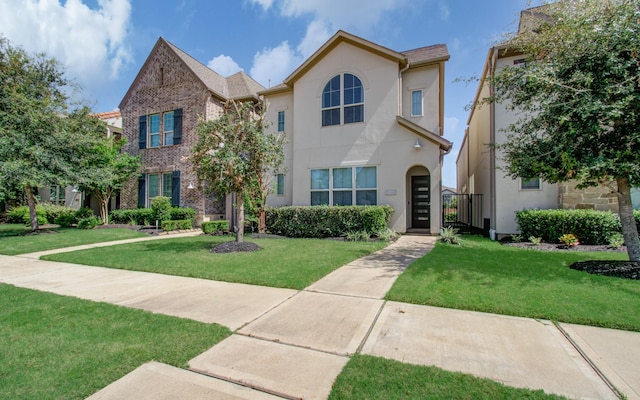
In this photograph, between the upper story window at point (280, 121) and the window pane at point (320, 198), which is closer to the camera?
the window pane at point (320, 198)

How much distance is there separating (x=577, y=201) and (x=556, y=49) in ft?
20.2

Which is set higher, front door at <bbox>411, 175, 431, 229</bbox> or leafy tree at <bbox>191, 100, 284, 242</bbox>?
leafy tree at <bbox>191, 100, 284, 242</bbox>

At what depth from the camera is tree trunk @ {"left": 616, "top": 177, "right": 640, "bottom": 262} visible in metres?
5.84

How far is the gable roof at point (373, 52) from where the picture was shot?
39.2 ft

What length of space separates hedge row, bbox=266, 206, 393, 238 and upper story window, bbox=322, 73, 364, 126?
411cm

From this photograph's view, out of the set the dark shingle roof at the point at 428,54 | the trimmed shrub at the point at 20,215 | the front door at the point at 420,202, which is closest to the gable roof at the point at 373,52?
the dark shingle roof at the point at 428,54

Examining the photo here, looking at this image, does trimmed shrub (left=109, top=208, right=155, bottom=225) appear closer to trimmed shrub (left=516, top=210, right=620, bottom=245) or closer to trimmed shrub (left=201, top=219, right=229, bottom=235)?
trimmed shrub (left=201, top=219, right=229, bottom=235)

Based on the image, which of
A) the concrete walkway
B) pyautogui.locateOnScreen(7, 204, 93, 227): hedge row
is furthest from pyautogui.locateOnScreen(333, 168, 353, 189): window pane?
pyautogui.locateOnScreen(7, 204, 93, 227): hedge row

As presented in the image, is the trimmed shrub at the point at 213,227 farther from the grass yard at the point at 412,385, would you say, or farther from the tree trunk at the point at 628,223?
the tree trunk at the point at 628,223

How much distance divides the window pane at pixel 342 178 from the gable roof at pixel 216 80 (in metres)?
5.82

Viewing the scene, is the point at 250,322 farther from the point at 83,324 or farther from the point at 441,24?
the point at 441,24

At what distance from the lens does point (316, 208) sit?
11.8 meters

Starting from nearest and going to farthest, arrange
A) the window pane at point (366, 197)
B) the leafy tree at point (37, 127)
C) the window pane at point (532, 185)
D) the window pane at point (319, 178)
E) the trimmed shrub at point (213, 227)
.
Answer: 1. the window pane at point (532, 185)
2. the leafy tree at point (37, 127)
3. the window pane at point (366, 197)
4. the window pane at point (319, 178)
5. the trimmed shrub at point (213, 227)

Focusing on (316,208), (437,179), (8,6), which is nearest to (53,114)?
(8,6)
